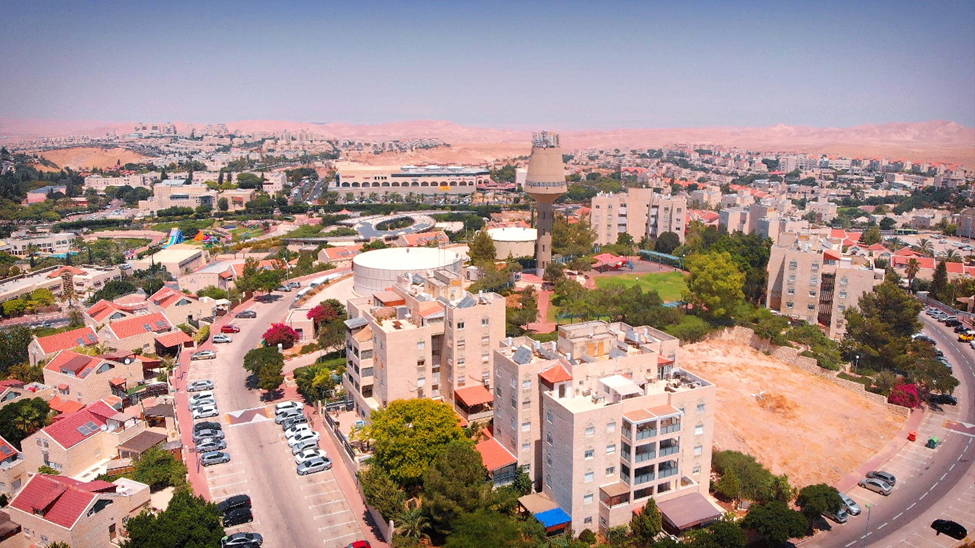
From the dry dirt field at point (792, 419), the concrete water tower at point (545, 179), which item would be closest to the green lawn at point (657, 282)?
the concrete water tower at point (545, 179)

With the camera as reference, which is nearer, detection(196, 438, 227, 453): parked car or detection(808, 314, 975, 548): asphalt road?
detection(808, 314, 975, 548): asphalt road

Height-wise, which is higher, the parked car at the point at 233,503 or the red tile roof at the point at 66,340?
the red tile roof at the point at 66,340

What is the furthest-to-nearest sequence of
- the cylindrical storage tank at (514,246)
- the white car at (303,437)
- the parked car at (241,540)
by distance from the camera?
the cylindrical storage tank at (514,246), the white car at (303,437), the parked car at (241,540)

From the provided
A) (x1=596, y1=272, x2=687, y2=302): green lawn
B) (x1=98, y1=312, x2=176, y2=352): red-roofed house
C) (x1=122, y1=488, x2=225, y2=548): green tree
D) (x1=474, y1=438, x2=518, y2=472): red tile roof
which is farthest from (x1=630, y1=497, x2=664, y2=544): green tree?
(x1=98, y1=312, x2=176, y2=352): red-roofed house

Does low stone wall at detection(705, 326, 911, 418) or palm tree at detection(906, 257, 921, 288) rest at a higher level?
palm tree at detection(906, 257, 921, 288)

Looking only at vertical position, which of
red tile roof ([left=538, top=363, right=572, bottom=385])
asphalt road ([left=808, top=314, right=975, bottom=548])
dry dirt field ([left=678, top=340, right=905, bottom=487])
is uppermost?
red tile roof ([left=538, top=363, right=572, bottom=385])

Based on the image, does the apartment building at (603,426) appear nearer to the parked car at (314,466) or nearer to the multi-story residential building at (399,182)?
the parked car at (314,466)

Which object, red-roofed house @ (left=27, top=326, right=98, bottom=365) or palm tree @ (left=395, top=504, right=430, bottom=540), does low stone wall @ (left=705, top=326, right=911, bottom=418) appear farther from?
red-roofed house @ (left=27, top=326, right=98, bottom=365)
